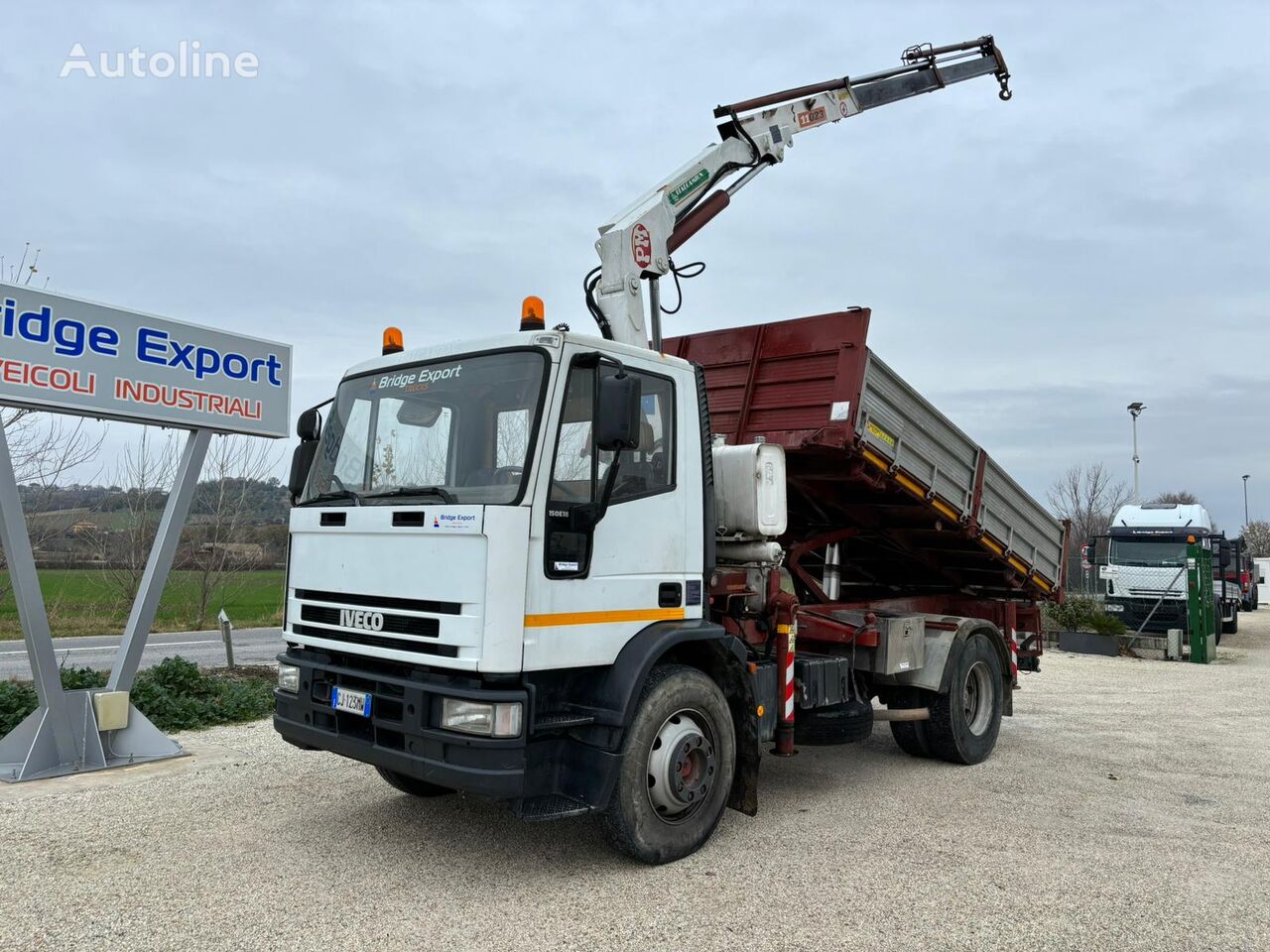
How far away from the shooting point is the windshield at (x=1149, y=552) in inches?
747

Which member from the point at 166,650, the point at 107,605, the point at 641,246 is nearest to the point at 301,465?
the point at 641,246

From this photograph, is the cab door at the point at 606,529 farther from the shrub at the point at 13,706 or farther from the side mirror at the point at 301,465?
the shrub at the point at 13,706

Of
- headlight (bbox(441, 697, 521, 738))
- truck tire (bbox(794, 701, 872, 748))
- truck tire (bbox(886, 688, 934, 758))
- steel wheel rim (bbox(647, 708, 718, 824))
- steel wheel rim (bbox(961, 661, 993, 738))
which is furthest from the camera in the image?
steel wheel rim (bbox(961, 661, 993, 738))

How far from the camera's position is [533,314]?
4941 mm

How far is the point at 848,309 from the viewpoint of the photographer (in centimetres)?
649

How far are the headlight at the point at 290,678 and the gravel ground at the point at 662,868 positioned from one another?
0.86m

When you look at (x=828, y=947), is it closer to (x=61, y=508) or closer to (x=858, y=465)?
(x=858, y=465)

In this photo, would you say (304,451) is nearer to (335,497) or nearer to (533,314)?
(335,497)

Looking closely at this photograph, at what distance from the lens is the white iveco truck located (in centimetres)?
447

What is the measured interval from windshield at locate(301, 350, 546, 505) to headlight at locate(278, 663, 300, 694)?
933mm

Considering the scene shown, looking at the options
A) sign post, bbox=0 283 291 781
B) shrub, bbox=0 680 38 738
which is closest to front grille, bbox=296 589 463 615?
sign post, bbox=0 283 291 781

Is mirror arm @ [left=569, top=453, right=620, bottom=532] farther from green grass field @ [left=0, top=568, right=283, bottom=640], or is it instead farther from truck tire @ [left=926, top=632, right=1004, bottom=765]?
green grass field @ [left=0, top=568, right=283, bottom=640]

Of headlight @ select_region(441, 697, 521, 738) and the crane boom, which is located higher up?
the crane boom

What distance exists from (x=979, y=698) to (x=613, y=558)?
14.8ft
